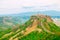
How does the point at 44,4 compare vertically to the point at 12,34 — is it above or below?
above

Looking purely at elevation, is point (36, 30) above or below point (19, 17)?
below

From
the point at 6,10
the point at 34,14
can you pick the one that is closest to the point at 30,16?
the point at 34,14

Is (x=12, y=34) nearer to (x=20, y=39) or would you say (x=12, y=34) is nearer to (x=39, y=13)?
(x=20, y=39)

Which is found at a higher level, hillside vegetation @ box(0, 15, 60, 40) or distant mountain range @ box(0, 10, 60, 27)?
distant mountain range @ box(0, 10, 60, 27)

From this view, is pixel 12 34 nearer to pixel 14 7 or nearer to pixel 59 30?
pixel 14 7

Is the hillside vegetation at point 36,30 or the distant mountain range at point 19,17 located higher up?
the distant mountain range at point 19,17

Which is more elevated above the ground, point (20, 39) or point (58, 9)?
point (58, 9)
